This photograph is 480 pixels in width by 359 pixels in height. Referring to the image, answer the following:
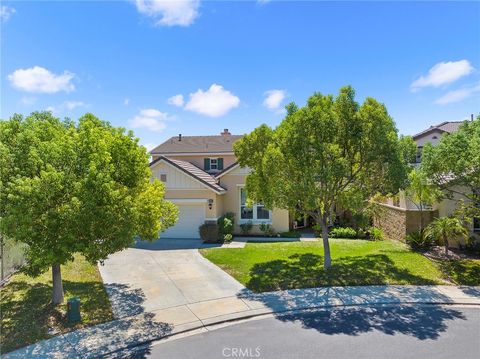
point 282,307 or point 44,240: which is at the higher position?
point 44,240

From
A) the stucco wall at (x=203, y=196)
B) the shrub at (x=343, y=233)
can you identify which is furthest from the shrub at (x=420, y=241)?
the stucco wall at (x=203, y=196)

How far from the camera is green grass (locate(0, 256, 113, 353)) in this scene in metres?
8.59

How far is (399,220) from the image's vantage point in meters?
19.5

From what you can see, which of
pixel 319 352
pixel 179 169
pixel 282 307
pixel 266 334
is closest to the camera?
pixel 319 352

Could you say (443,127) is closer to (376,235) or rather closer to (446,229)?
(376,235)

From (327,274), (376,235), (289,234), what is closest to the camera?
(327,274)

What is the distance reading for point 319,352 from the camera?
7711mm

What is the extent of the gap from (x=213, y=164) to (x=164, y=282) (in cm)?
1663

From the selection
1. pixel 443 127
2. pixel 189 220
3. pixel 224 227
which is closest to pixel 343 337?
pixel 224 227

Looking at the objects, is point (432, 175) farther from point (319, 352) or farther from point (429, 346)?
point (319, 352)

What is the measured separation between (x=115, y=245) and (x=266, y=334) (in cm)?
462

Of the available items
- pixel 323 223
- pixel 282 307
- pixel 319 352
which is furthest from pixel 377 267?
pixel 319 352

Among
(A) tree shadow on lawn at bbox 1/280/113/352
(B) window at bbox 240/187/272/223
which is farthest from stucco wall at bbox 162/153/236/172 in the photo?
(A) tree shadow on lawn at bbox 1/280/113/352

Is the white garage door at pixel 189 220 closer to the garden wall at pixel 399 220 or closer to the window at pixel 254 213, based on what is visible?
the window at pixel 254 213
